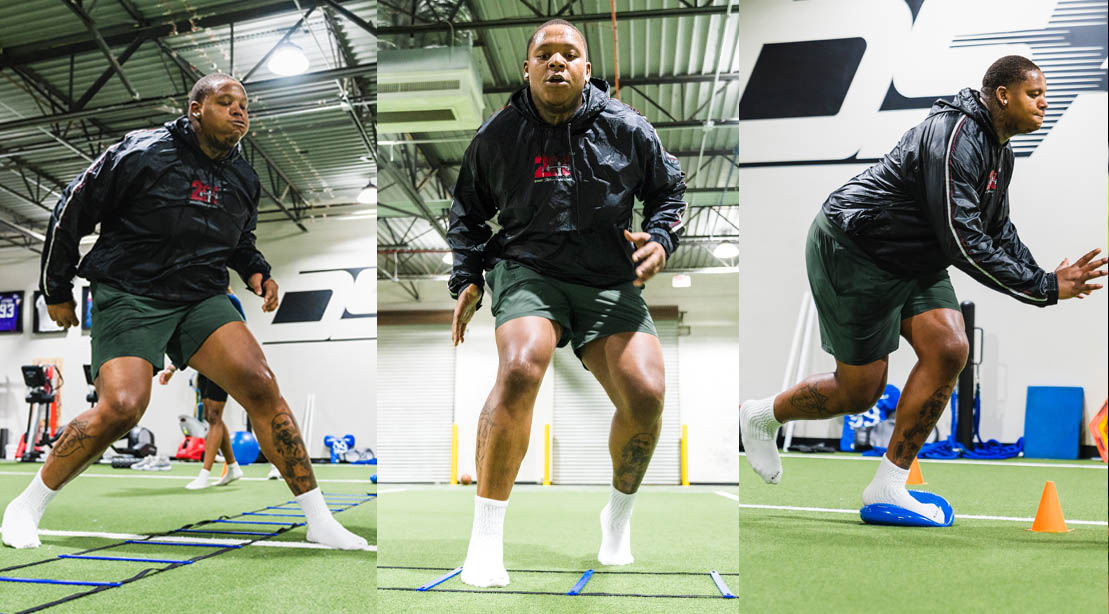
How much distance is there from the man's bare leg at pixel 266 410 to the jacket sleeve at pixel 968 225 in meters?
1.67

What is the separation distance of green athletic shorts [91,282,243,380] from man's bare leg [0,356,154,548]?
0.04 meters

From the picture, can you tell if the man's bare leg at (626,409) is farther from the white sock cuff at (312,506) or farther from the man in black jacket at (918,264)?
the white sock cuff at (312,506)

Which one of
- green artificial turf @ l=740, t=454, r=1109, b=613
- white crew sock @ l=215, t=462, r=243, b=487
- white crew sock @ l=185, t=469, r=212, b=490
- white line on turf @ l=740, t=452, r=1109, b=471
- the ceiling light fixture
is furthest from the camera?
white crew sock @ l=185, t=469, r=212, b=490

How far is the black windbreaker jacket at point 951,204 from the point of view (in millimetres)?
1651

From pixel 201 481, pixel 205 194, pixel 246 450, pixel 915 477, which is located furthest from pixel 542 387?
pixel 205 194

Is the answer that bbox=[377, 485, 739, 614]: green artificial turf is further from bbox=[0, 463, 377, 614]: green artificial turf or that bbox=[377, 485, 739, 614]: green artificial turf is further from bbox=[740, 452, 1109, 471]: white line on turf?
bbox=[740, 452, 1109, 471]: white line on turf

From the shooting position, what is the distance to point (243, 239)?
2178 millimetres

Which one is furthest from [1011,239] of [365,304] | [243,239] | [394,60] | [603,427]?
[603,427]

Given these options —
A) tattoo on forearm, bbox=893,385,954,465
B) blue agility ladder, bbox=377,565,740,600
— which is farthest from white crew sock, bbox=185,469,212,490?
tattoo on forearm, bbox=893,385,954,465

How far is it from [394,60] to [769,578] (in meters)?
4.26

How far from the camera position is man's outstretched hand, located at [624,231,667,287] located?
1.59 m

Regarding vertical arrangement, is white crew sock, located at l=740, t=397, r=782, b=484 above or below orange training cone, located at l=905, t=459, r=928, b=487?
above

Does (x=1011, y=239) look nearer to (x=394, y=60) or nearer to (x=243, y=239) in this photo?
(x=243, y=239)

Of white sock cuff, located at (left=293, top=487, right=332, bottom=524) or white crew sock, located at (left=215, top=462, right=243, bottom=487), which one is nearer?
white sock cuff, located at (left=293, top=487, right=332, bottom=524)
